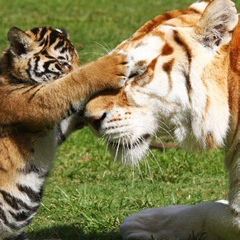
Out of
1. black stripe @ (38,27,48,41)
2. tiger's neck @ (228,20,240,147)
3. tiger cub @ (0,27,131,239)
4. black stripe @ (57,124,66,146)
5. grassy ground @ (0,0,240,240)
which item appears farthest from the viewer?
grassy ground @ (0,0,240,240)

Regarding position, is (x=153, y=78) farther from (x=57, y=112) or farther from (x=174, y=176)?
(x=174, y=176)

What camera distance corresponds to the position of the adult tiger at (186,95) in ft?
13.5

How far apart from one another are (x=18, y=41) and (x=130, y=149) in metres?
0.94

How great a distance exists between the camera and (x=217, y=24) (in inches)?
160

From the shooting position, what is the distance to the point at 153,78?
166 inches

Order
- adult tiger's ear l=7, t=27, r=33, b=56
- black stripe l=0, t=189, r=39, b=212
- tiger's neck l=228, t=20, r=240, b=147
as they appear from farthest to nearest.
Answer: adult tiger's ear l=7, t=27, r=33, b=56 → black stripe l=0, t=189, r=39, b=212 → tiger's neck l=228, t=20, r=240, b=147

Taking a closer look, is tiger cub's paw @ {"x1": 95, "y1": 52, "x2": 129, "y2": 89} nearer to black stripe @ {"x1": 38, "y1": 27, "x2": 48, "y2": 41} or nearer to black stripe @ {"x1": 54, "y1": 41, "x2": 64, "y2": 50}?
black stripe @ {"x1": 54, "y1": 41, "x2": 64, "y2": 50}

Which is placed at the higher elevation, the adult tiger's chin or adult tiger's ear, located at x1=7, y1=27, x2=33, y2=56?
adult tiger's ear, located at x1=7, y1=27, x2=33, y2=56

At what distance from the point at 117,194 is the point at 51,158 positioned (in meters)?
1.20

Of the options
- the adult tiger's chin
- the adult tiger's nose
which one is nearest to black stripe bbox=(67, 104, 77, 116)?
the adult tiger's nose

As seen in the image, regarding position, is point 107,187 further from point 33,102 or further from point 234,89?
point 234,89

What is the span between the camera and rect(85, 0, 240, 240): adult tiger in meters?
4.11

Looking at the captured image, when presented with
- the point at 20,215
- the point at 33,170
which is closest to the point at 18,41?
the point at 33,170

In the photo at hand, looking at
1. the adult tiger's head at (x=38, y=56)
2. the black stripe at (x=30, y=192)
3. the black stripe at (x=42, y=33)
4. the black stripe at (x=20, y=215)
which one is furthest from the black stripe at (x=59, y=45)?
the black stripe at (x=20, y=215)
